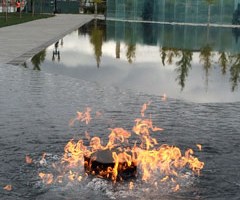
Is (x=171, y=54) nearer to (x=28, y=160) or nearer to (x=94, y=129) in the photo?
(x=94, y=129)

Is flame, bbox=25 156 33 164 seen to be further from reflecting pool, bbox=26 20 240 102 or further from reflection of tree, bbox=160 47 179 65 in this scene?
reflection of tree, bbox=160 47 179 65

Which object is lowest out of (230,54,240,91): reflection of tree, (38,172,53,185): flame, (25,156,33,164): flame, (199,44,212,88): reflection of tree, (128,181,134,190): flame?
(128,181,134,190): flame

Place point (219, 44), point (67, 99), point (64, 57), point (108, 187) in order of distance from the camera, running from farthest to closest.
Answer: point (219, 44) < point (64, 57) < point (67, 99) < point (108, 187)

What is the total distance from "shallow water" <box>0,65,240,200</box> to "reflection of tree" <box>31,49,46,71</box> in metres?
2.59

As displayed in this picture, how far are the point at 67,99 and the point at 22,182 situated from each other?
603cm

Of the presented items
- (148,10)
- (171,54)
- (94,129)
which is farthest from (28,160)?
(148,10)

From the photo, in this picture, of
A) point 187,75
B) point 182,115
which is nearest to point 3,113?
point 182,115

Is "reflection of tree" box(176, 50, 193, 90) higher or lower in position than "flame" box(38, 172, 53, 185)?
higher

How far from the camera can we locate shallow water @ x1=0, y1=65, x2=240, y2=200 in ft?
23.1

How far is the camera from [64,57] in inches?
936

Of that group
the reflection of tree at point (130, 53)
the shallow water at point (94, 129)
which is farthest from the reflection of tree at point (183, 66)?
the shallow water at point (94, 129)

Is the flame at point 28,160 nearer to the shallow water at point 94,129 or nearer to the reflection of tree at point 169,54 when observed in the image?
the shallow water at point 94,129

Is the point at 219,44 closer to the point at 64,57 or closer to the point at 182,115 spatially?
the point at 64,57

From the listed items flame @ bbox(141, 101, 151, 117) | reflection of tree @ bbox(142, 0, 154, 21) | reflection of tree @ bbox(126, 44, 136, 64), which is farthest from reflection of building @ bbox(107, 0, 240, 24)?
flame @ bbox(141, 101, 151, 117)
